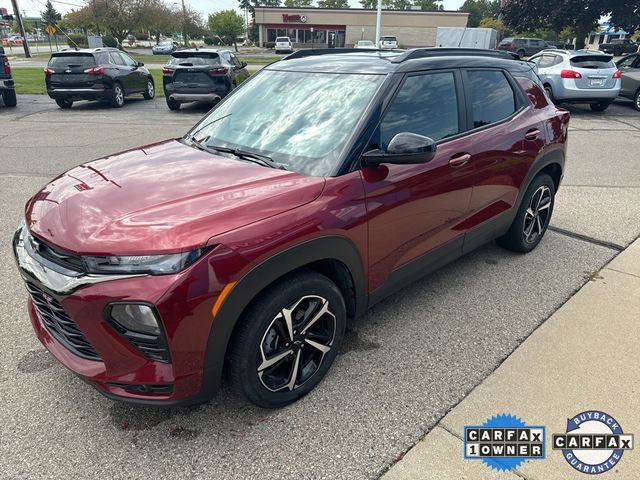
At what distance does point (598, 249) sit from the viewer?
4.59 meters

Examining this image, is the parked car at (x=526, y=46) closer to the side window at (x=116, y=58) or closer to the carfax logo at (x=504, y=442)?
the side window at (x=116, y=58)

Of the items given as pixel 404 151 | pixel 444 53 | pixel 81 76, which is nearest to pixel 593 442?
pixel 404 151

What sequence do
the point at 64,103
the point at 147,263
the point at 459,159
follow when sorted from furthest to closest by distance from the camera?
the point at 64,103
the point at 459,159
the point at 147,263

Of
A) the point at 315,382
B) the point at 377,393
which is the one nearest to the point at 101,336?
the point at 315,382

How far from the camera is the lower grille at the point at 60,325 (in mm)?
2121

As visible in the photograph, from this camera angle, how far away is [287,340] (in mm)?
2402

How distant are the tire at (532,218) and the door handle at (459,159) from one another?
46.3 inches

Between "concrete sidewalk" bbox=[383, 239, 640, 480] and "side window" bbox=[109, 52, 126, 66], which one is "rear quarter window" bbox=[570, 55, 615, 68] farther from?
"side window" bbox=[109, 52, 126, 66]

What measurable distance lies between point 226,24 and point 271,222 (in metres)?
68.6

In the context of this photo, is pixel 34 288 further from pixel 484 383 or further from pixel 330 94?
pixel 484 383

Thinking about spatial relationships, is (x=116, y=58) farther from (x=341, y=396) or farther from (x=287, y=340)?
(x=341, y=396)

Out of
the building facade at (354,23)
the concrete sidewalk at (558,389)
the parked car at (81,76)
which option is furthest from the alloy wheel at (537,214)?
the building facade at (354,23)

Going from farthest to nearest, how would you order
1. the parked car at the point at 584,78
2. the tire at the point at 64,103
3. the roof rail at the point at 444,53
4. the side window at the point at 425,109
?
the tire at the point at 64,103 → the parked car at the point at 584,78 → the roof rail at the point at 444,53 → the side window at the point at 425,109

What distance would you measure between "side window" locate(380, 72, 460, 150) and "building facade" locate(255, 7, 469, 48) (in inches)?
2398
